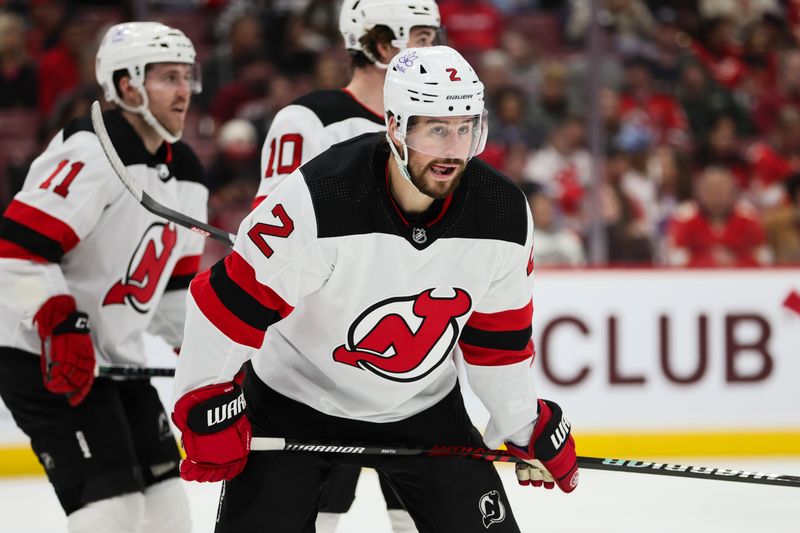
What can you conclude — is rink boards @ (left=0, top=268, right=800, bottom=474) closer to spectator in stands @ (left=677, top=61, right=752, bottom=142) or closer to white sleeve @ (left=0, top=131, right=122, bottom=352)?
spectator in stands @ (left=677, top=61, right=752, bottom=142)

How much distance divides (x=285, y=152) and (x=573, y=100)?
308 centimetres

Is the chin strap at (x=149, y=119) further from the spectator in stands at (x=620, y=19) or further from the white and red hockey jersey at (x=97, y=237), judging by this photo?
the spectator in stands at (x=620, y=19)

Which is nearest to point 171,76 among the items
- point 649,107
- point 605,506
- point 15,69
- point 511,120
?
point 605,506

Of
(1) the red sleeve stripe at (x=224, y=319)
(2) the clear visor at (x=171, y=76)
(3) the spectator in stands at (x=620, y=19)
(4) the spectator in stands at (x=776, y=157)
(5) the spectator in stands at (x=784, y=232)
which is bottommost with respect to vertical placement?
(4) the spectator in stands at (x=776, y=157)

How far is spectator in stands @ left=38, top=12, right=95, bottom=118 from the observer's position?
548 cm

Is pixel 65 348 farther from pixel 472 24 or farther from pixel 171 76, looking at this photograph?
pixel 472 24

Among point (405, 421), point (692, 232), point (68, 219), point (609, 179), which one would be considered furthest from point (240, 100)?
point (405, 421)

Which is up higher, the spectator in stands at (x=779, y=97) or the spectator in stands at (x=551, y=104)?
the spectator in stands at (x=551, y=104)

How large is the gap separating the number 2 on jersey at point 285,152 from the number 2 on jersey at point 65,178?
44 centimetres

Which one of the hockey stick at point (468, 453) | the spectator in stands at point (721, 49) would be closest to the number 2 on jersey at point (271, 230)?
the hockey stick at point (468, 453)

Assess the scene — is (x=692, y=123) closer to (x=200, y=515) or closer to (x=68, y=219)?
(x=200, y=515)

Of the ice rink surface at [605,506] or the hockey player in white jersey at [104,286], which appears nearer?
the hockey player in white jersey at [104,286]

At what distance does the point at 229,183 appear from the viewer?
5355mm

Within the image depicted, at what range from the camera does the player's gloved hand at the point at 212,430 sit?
7.00ft
